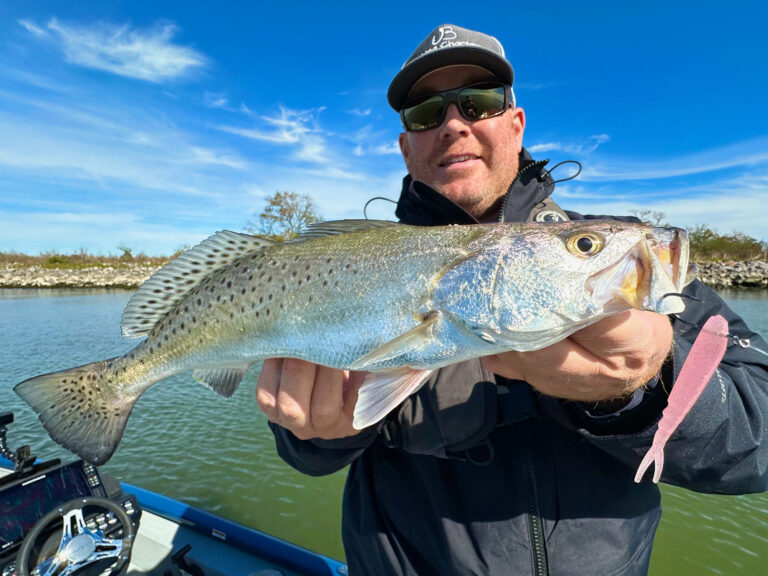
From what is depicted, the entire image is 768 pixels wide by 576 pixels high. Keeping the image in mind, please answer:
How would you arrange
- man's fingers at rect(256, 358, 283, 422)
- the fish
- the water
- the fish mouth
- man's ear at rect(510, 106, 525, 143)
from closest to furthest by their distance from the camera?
the fish mouth, the fish, man's fingers at rect(256, 358, 283, 422), man's ear at rect(510, 106, 525, 143), the water

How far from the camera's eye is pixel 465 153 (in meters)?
3.25

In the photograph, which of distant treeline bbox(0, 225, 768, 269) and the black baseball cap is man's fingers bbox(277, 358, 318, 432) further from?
distant treeline bbox(0, 225, 768, 269)

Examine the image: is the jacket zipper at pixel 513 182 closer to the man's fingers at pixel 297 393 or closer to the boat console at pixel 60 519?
the man's fingers at pixel 297 393

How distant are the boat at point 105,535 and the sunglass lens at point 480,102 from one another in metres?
3.99

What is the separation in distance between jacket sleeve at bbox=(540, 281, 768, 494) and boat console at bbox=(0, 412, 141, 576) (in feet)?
11.4

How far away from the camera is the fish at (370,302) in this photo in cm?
164

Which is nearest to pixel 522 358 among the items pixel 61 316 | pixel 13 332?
pixel 13 332

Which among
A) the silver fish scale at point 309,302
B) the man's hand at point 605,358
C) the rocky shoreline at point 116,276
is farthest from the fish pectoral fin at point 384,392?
the rocky shoreline at point 116,276

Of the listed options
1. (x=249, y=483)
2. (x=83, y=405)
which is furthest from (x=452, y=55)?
(x=249, y=483)

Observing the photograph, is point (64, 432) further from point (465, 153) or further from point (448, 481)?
point (465, 153)

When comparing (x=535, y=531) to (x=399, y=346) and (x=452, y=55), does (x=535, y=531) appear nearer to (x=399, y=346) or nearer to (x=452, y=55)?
(x=399, y=346)

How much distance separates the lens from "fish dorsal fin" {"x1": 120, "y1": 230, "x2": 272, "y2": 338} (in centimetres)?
250

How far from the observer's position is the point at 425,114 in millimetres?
3451

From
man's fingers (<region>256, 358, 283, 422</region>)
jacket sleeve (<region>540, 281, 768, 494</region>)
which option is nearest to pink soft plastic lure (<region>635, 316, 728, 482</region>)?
jacket sleeve (<region>540, 281, 768, 494</region>)
